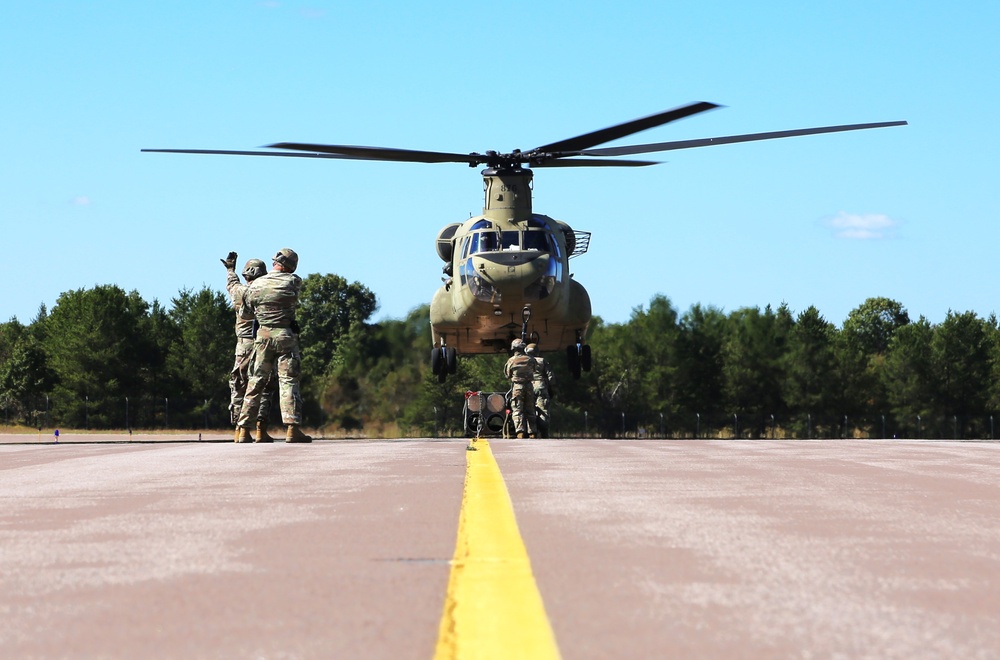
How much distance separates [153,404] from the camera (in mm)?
95938

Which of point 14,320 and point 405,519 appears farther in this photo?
point 14,320

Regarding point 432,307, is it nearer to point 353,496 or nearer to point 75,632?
point 353,496

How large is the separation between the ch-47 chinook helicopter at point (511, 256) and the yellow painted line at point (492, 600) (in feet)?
75.7

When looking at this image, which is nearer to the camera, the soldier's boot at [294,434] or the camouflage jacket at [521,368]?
the soldier's boot at [294,434]

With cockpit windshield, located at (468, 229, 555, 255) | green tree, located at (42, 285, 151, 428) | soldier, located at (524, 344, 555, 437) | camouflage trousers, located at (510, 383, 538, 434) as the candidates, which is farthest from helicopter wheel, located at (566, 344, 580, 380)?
green tree, located at (42, 285, 151, 428)

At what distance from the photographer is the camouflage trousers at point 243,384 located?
17.3 metres

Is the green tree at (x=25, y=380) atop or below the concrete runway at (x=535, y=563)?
atop

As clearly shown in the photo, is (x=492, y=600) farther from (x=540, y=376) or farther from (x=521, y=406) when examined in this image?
(x=540, y=376)

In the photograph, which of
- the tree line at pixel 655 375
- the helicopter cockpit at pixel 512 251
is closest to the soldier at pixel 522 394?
the helicopter cockpit at pixel 512 251

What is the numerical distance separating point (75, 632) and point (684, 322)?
100580 mm

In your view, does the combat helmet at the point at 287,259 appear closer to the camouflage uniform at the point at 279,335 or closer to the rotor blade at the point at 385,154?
the camouflage uniform at the point at 279,335

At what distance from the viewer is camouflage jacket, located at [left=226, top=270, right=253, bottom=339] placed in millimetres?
17328

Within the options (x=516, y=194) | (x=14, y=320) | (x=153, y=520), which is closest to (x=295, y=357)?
(x=153, y=520)

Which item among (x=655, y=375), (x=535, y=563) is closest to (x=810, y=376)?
(x=655, y=375)
